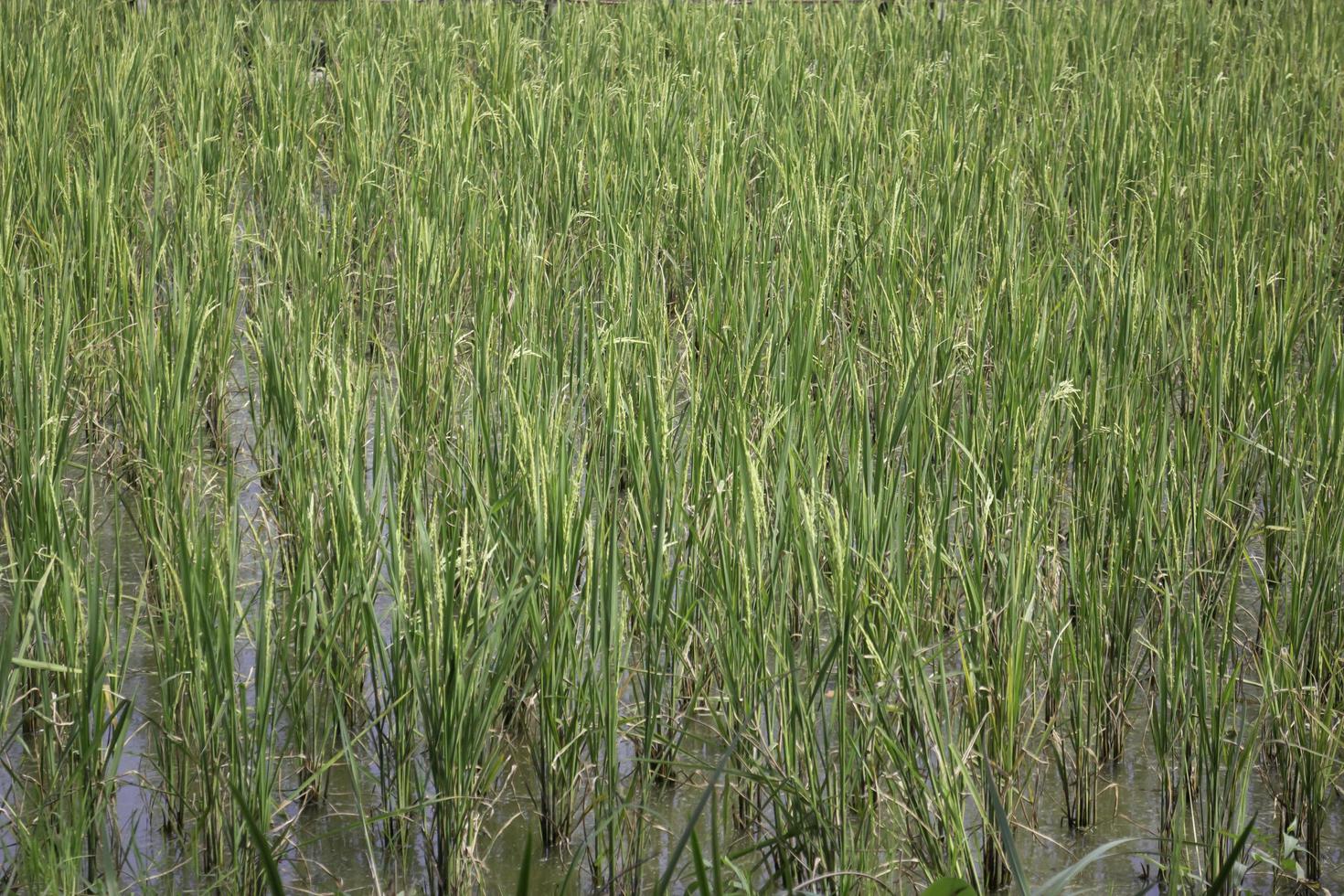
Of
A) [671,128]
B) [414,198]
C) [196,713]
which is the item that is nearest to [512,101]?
[671,128]

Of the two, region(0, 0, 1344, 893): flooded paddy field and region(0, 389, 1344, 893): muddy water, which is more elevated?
region(0, 0, 1344, 893): flooded paddy field

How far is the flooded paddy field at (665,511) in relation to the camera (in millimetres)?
1967

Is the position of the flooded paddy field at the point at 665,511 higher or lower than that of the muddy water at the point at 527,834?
higher

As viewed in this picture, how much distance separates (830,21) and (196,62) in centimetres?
319

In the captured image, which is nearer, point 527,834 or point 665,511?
point 527,834

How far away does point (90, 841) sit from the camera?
1979 mm

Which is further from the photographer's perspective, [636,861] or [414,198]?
[414,198]

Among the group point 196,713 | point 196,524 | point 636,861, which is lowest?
point 636,861

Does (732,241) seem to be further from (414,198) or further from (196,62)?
(196,62)

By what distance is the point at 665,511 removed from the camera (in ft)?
7.80

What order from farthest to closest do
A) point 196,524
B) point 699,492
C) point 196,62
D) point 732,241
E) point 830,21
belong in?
point 830,21 < point 196,62 < point 732,241 < point 699,492 < point 196,524

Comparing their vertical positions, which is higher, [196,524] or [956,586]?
[196,524]

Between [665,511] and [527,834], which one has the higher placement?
[665,511]

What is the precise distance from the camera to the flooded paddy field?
197 cm
